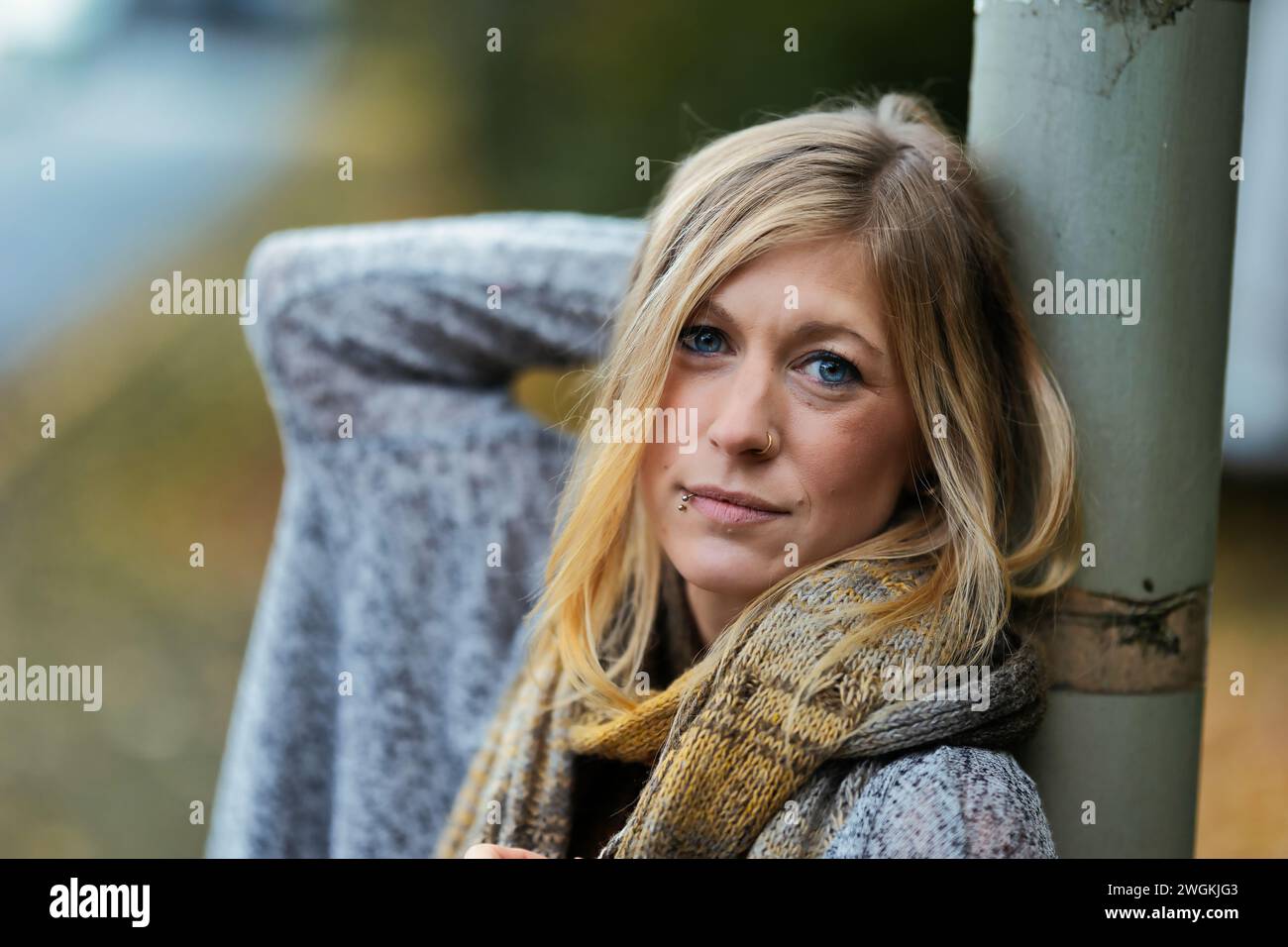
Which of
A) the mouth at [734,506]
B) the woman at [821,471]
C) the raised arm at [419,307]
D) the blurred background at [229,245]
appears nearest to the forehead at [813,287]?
the woman at [821,471]

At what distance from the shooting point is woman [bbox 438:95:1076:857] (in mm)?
1021

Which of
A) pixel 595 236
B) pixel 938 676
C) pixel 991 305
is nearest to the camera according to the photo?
pixel 938 676

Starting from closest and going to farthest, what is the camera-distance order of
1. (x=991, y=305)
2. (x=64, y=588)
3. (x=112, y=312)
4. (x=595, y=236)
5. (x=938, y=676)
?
(x=938, y=676) → (x=991, y=305) → (x=595, y=236) → (x=64, y=588) → (x=112, y=312)

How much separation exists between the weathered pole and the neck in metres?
0.28

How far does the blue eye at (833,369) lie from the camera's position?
1.07 meters

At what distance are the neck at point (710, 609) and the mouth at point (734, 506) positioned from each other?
99mm

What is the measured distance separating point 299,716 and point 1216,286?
1158mm

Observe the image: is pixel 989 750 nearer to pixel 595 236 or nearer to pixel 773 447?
pixel 773 447

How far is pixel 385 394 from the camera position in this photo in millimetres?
1536

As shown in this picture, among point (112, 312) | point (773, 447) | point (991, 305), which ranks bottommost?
point (773, 447)

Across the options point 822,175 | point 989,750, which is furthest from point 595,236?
point 989,750

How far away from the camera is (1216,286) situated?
110cm

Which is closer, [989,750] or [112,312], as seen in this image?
[989,750]
